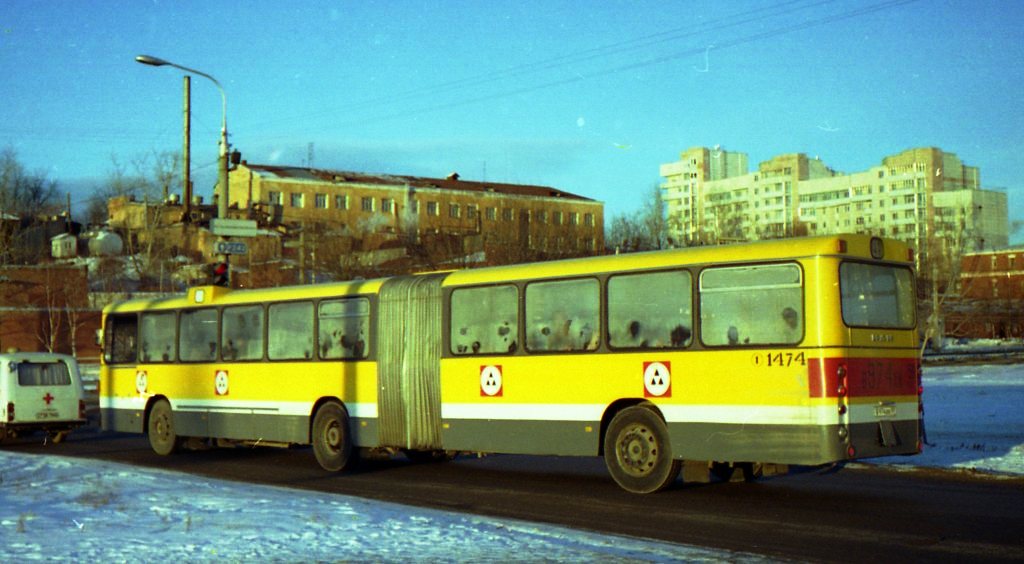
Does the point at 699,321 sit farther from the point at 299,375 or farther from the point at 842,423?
the point at 299,375

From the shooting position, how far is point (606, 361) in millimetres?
15922

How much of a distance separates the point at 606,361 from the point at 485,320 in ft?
7.94

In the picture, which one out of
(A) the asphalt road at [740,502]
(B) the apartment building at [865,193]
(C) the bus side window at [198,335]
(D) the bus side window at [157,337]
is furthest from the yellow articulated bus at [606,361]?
(B) the apartment building at [865,193]

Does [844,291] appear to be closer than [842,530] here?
No

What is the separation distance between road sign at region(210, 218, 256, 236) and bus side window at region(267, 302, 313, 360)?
23.5 ft

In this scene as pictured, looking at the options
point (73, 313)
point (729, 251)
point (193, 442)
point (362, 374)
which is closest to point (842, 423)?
point (729, 251)

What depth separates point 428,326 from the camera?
60.6ft

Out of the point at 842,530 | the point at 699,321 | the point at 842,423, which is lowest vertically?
the point at 842,530

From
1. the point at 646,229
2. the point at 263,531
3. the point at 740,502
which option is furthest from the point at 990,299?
the point at 263,531

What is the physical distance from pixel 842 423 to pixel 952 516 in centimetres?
169

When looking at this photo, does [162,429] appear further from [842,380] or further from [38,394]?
[842,380]

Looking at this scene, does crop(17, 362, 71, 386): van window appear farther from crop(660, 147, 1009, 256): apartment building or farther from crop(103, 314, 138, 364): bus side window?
crop(660, 147, 1009, 256): apartment building

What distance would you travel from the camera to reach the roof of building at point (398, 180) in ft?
411

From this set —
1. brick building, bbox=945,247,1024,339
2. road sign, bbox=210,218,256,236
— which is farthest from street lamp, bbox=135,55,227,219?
brick building, bbox=945,247,1024,339
